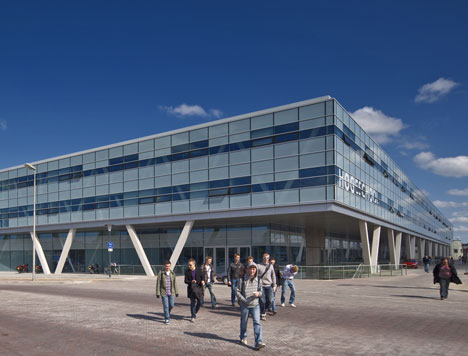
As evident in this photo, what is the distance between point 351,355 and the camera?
877cm

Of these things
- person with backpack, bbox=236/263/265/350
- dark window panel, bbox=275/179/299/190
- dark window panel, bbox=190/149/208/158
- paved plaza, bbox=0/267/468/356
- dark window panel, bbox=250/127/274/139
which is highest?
dark window panel, bbox=250/127/274/139

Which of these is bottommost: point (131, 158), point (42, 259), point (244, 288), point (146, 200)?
point (42, 259)

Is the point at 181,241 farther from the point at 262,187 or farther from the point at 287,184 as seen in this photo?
the point at 287,184

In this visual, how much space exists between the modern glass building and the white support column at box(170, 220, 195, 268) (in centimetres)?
10

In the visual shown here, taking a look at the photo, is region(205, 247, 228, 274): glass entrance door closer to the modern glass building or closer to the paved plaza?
the modern glass building

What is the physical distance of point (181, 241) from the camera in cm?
3819

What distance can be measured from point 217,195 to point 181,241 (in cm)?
580

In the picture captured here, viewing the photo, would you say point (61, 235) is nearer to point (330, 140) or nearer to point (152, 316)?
point (330, 140)

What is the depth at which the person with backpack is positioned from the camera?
9297 millimetres

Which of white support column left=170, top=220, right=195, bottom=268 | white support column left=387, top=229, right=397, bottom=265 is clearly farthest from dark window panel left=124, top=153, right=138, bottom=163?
white support column left=387, top=229, right=397, bottom=265

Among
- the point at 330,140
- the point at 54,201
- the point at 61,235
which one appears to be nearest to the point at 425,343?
the point at 330,140

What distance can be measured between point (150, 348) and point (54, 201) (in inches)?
1635

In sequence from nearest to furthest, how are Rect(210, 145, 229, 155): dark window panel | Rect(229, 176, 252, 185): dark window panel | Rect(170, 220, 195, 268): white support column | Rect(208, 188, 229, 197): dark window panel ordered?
Rect(229, 176, 252, 185): dark window panel, Rect(208, 188, 229, 197): dark window panel, Rect(210, 145, 229, 155): dark window panel, Rect(170, 220, 195, 268): white support column

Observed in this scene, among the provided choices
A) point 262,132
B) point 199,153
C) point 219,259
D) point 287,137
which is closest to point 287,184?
point 287,137
